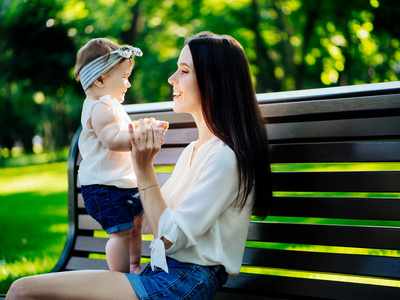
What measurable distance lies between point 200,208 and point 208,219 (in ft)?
0.17

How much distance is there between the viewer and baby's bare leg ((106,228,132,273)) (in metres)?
2.20

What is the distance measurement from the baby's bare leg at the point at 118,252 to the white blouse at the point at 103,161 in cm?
23

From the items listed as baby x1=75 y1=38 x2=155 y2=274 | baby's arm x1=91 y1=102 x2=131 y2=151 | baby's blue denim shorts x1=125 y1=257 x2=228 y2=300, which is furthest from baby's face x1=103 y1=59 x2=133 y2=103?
baby's blue denim shorts x1=125 y1=257 x2=228 y2=300

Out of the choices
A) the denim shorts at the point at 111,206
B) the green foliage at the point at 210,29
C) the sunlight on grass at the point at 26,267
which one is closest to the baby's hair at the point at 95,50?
the denim shorts at the point at 111,206

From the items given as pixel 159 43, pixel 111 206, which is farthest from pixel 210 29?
pixel 111 206

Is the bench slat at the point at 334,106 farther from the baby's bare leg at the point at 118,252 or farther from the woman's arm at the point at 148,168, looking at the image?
the baby's bare leg at the point at 118,252

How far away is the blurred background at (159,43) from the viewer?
861 centimetres

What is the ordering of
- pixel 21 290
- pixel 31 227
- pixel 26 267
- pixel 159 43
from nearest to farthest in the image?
1. pixel 21 290
2. pixel 26 267
3. pixel 31 227
4. pixel 159 43

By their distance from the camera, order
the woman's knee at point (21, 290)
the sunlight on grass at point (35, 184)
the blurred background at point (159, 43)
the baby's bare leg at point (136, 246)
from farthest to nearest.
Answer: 1. the sunlight on grass at point (35, 184)
2. the blurred background at point (159, 43)
3. the baby's bare leg at point (136, 246)
4. the woman's knee at point (21, 290)

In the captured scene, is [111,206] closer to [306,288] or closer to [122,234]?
[122,234]

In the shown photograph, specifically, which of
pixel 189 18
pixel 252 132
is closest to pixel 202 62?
pixel 252 132

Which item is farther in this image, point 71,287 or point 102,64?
point 102,64

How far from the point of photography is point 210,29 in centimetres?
1456

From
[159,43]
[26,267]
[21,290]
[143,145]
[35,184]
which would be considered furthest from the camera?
[159,43]
